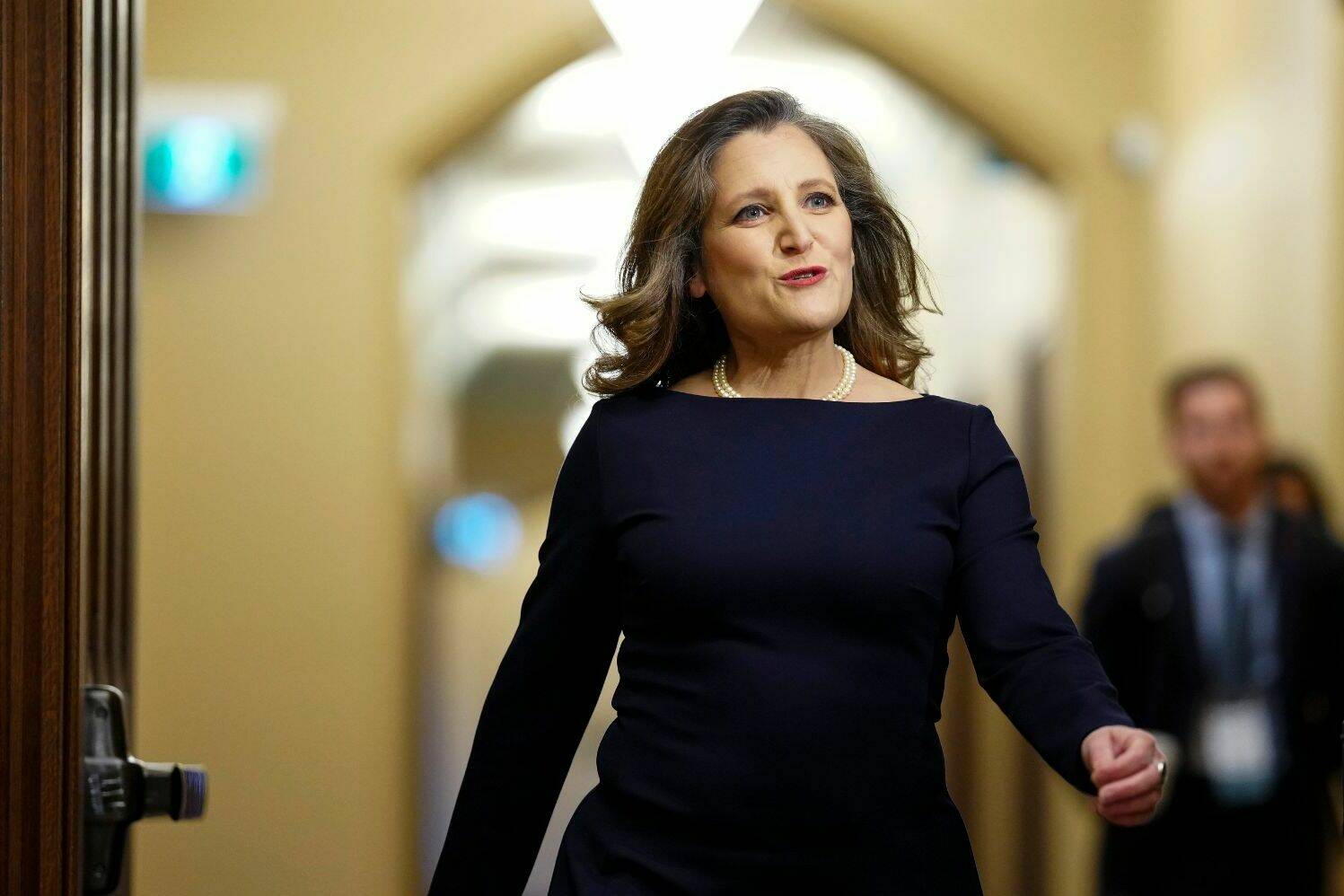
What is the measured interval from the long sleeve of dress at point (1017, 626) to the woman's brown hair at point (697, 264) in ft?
0.63

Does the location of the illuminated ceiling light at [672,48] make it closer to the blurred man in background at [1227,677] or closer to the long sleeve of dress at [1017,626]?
the blurred man in background at [1227,677]

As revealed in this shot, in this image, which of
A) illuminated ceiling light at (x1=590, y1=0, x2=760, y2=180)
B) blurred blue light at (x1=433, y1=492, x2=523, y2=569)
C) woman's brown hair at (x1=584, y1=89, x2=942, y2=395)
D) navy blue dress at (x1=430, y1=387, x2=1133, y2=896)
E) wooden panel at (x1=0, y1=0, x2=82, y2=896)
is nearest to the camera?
navy blue dress at (x1=430, y1=387, x2=1133, y2=896)

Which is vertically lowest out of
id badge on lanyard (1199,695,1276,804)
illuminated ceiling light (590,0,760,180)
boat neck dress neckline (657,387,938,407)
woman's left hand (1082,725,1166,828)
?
id badge on lanyard (1199,695,1276,804)

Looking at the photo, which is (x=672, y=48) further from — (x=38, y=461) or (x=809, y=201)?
(x=38, y=461)

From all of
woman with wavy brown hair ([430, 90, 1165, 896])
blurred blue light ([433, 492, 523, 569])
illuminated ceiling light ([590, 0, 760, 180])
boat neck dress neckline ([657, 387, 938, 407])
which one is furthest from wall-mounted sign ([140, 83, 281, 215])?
boat neck dress neckline ([657, 387, 938, 407])

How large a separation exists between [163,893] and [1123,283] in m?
3.94

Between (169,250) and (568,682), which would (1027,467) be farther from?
(568,682)

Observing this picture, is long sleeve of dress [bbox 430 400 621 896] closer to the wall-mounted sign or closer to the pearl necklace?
the pearl necklace

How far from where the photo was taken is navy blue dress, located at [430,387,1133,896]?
1.44m

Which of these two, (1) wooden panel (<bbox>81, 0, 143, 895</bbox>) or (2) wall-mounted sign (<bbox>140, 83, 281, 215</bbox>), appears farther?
(2) wall-mounted sign (<bbox>140, 83, 281, 215</bbox>)

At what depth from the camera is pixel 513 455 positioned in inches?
487

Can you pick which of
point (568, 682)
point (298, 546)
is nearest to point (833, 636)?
point (568, 682)

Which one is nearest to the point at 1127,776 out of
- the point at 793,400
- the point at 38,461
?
the point at 793,400

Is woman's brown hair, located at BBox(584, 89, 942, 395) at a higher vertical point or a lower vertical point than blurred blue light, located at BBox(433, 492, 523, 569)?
higher
